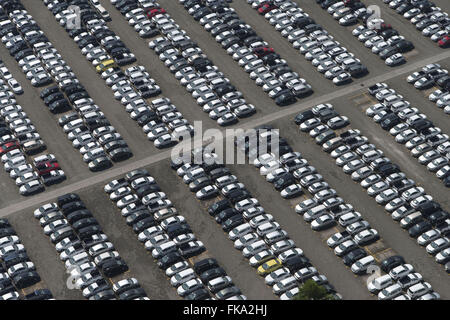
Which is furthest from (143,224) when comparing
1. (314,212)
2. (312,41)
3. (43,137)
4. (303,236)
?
(312,41)

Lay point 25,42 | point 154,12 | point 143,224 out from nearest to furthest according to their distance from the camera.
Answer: point 143,224, point 25,42, point 154,12

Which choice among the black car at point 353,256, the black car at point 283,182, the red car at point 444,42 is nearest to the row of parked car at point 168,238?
the black car at point 283,182

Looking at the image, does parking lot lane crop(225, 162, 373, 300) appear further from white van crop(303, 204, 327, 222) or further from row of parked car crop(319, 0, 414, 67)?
row of parked car crop(319, 0, 414, 67)

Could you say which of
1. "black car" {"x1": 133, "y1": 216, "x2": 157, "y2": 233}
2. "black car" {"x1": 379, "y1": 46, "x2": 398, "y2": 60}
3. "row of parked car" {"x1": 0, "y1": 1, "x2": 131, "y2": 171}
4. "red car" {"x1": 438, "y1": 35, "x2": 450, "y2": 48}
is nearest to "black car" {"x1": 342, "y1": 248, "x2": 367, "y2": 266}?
"black car" {"x1": 133, "y1": 216, "x2": 157, "y2": 233}

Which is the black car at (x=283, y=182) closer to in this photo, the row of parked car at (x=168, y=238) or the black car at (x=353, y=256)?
the row of parked car at (x=168, y=238)

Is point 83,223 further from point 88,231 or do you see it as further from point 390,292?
point 390,292
